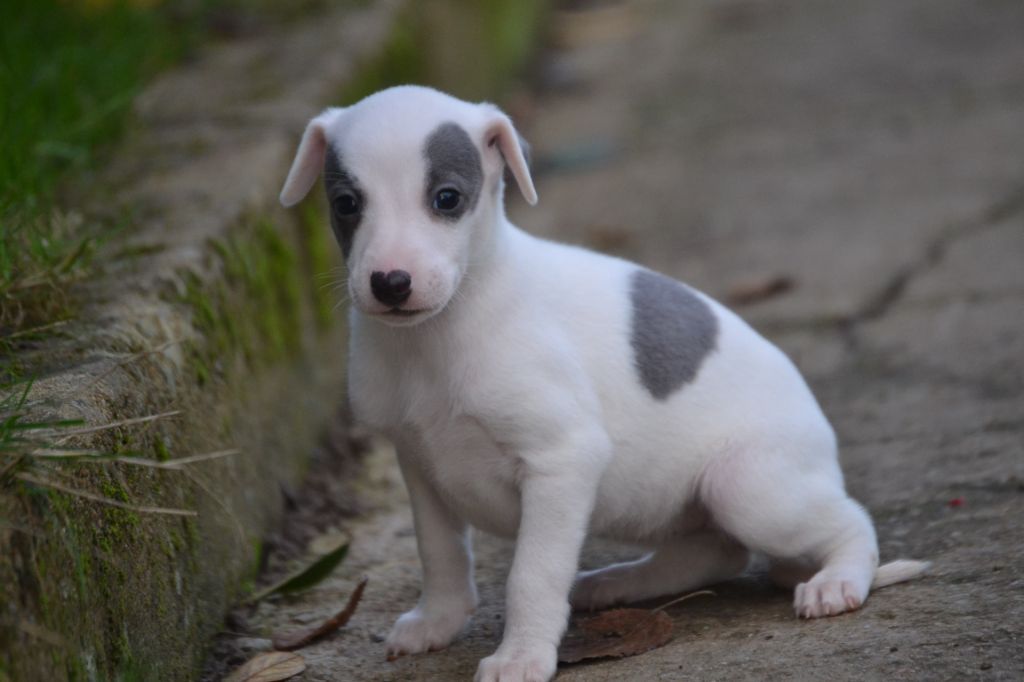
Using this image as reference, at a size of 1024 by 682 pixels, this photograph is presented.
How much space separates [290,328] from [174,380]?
1237mm

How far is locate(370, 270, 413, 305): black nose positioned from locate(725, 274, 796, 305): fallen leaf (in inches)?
117

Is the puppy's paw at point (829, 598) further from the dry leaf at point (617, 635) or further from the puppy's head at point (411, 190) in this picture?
the puppy's head at point (411, 190)

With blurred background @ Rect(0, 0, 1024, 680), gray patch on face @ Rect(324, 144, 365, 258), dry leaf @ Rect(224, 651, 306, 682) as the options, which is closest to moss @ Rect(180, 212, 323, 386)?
blurred background @ Rect(0, 0, 1024, 680)

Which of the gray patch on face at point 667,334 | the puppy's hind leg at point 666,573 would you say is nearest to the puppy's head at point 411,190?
the gray patch on face at point 667,334

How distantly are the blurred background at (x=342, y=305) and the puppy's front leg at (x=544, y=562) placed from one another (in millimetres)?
136

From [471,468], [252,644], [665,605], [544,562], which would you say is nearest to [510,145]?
[471,468]

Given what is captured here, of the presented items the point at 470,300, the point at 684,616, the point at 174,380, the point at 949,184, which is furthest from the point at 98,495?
the point at 949,184

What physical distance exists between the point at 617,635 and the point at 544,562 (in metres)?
0.32

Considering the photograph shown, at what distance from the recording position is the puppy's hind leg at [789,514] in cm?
295

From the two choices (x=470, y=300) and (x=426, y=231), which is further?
(x=470, y=300)

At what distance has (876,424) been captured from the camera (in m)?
4.00

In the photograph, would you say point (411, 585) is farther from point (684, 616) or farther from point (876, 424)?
point (876, 424)

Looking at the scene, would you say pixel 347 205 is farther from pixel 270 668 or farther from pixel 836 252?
pixel 836 252

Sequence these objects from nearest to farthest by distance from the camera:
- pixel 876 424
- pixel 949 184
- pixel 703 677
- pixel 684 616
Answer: pixel 703 677, pixel 684 616, pixel 876 424, pixel 949 184
